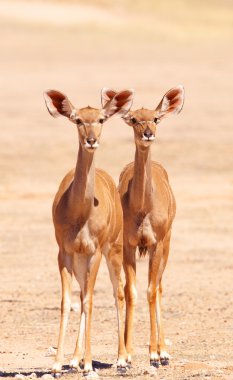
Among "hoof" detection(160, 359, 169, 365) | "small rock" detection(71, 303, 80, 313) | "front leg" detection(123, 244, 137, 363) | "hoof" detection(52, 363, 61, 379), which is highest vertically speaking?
"front leg" detection(123, 244, 137, 363)

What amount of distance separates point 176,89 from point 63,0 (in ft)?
197

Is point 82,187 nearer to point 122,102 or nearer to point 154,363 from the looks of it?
point 122,102

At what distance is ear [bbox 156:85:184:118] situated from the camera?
1168 centimetres

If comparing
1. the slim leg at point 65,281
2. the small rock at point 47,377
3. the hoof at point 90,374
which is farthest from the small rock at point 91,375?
the slim leg at point 65,281

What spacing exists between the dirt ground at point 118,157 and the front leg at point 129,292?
0.79ft

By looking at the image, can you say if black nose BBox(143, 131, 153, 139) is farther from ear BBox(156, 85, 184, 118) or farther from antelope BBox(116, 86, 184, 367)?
ear BBox(156, 85, 184, 118)

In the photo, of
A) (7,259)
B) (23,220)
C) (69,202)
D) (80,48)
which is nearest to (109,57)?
(80,48)

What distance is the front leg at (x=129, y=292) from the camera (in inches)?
447

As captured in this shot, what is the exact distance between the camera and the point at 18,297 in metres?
15.5

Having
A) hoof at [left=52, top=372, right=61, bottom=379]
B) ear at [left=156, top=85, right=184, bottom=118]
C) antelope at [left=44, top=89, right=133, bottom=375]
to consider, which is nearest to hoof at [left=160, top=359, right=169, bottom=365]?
antelope at [left=44, top=89, right=133, bottom=375]

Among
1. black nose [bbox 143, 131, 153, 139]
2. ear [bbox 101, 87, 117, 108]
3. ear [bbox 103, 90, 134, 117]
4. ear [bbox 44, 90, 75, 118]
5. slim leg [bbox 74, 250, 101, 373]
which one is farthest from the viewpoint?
ear [bbox 101, 87, 117, 108]

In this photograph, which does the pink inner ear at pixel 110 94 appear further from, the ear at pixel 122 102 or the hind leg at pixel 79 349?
the hind leg at pixel 79 349

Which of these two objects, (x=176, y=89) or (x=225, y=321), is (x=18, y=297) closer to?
(x=225, y=321)

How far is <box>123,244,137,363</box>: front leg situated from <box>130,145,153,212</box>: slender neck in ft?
1.21
